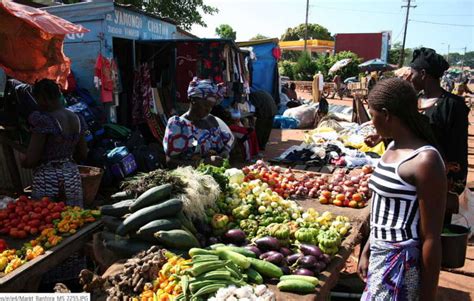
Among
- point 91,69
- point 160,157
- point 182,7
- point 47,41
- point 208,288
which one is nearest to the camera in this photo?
point 208,288

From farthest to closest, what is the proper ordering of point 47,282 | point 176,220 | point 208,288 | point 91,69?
point 91,69
point 47,282
point 176,220
point 208,288

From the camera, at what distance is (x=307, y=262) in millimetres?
2457

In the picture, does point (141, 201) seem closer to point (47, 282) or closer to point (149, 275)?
point (149, 275)

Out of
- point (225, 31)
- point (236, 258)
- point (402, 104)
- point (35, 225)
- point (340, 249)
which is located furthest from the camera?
point (225, 31)

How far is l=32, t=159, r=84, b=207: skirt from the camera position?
12.1 feet

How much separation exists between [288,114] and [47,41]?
11.0 metres

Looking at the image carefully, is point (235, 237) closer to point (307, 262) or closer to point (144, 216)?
point (307, 262)

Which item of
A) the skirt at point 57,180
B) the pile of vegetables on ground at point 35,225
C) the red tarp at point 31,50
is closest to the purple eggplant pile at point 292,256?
the pile of vegetables on ground at point 35,225

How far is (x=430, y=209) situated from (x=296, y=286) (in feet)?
2.75

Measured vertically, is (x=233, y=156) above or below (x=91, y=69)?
below

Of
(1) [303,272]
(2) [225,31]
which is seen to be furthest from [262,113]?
(2) [225,31]

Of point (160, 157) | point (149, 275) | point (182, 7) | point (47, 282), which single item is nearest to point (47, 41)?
point (160, 157)

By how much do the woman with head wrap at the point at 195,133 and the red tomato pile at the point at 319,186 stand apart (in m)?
0.53

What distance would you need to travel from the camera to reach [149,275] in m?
2.25
